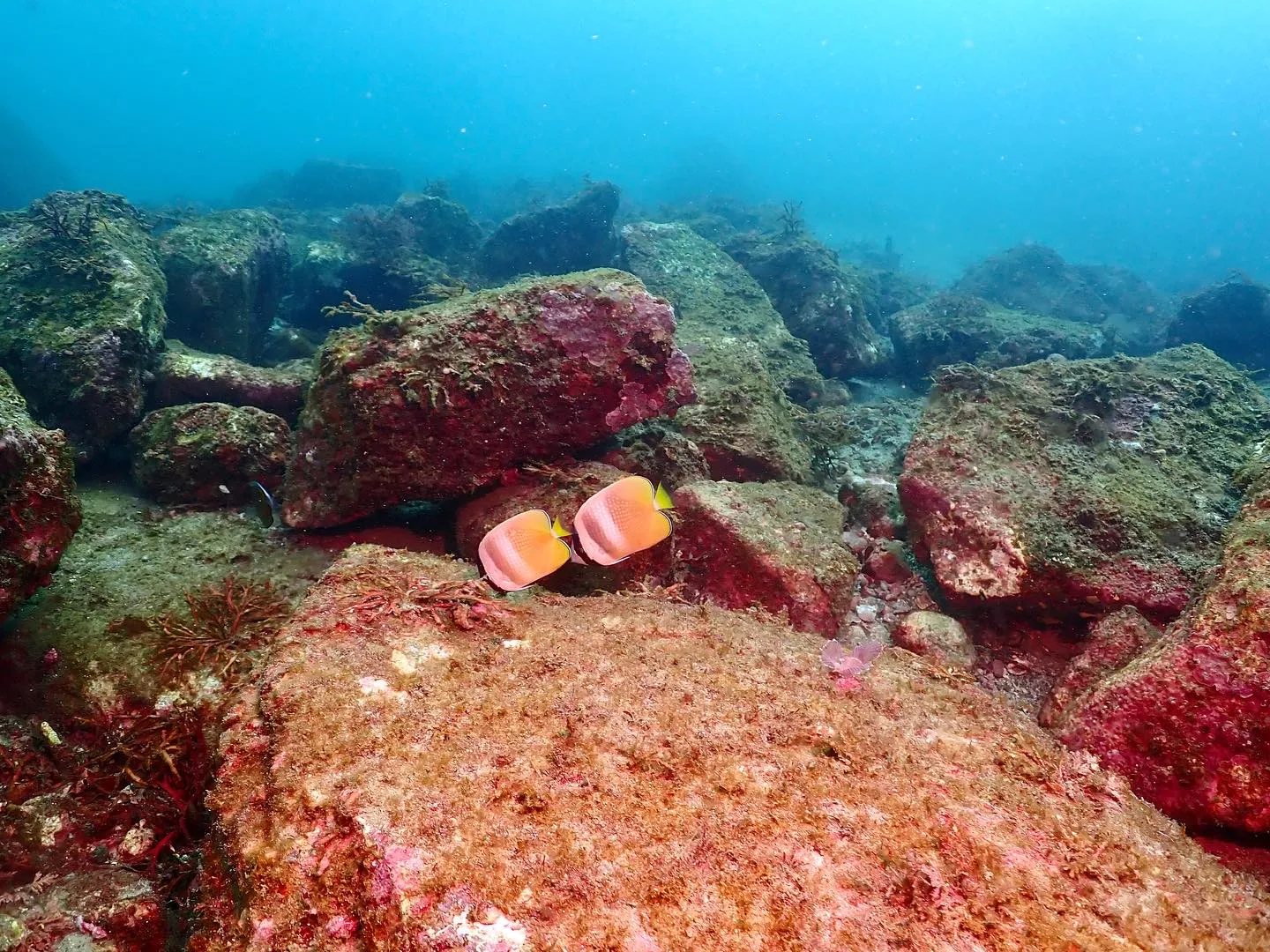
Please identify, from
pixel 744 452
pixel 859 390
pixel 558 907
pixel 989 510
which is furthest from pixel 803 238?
pixel 558 907

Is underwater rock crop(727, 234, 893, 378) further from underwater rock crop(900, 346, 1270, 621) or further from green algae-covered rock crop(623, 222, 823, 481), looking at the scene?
underwater rock crop(900, 346, 1270, 621)

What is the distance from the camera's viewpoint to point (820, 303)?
41.6 feet

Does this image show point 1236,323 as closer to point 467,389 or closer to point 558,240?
point 558,240

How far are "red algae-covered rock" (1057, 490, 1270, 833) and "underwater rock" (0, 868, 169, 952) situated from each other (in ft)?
14.8

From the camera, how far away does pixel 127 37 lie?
4281 inches

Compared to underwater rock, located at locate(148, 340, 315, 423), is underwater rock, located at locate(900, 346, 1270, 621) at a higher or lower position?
higher

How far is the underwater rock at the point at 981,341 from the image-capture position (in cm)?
1225

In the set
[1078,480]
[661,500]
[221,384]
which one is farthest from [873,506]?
[221,384]

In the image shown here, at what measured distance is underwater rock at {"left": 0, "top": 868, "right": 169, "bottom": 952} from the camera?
2.35 metres

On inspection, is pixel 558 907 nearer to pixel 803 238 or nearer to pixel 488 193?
pixel 803 238

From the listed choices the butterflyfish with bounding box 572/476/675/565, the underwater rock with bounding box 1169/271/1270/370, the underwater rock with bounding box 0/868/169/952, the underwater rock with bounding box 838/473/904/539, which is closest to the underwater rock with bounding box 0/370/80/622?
the underwater rock with bounding box 0/868/169/952

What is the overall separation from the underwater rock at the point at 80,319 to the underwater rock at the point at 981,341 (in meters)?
13.7

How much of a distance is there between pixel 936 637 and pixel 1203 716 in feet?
5.72

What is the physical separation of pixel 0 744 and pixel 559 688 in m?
3.68
